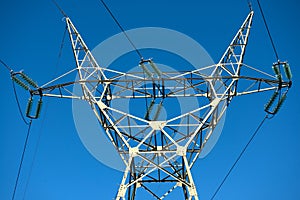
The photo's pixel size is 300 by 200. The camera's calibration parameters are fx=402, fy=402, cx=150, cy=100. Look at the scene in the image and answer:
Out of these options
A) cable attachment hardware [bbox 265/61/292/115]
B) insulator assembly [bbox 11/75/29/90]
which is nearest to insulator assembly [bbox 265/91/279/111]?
cable attachment hardware [bbox 265/61/292/115]

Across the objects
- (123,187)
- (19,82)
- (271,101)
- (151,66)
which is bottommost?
(123,187)

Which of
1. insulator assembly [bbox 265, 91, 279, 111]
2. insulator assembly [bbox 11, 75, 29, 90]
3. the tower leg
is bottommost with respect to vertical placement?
the tower leg

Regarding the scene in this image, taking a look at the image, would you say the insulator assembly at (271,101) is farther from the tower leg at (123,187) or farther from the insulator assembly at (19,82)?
the insulator assembly at (19,82)

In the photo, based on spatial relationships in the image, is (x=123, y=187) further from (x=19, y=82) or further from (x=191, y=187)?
(x=19, y=82)

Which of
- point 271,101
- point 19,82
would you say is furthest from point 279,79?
point 19,82

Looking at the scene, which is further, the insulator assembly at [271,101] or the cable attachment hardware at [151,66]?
the insulator assembly at [271,101]

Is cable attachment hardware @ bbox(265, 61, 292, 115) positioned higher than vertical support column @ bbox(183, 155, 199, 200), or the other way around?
cable attachment hardware @ bbox(265, 61, 292, 115)

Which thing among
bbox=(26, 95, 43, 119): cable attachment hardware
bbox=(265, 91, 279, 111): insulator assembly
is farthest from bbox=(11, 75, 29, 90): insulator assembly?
bbox=(265, 91, 279, 111): insulator assembly

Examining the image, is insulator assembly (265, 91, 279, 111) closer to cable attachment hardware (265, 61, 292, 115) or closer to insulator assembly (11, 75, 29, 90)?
cable attachment hardware (265, 61, 292, 115)

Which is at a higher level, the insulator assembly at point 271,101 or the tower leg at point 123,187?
the insulator assembly at point 271,101

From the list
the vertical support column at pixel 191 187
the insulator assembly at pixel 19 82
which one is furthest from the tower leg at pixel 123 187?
the insulator assembly at pixel 19 82

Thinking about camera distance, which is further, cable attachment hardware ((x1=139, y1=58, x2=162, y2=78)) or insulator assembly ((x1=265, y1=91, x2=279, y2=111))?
insulator assembly ((x1=265, y1=91, x2=279, y2=111))

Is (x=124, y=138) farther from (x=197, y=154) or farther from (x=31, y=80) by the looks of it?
(x=31, y=80)

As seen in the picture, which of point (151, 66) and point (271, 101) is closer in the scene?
point (151, 66)
